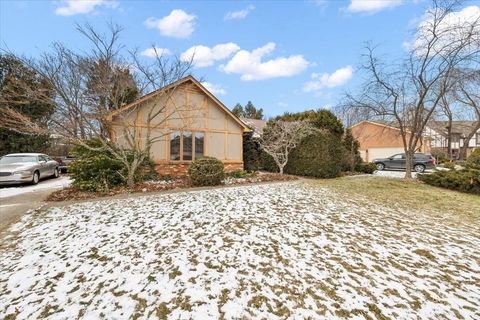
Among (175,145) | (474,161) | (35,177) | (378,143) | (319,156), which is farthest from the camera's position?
(378,143)

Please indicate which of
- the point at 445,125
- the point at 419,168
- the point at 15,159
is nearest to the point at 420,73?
the point at 419,168

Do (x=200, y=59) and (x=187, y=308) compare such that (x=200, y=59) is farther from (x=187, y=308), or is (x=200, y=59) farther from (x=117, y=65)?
(x=187, y=308)

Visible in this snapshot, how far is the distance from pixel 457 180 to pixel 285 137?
813cm

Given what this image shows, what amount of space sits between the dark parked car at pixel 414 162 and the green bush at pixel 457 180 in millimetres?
8150

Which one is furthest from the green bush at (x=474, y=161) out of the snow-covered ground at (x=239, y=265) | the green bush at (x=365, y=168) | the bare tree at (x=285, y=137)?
the bare tree at (x=285, y=137)

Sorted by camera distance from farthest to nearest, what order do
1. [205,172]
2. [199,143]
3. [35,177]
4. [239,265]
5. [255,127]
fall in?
1. [255,127]
2. [199,143]
3. [35,177]
4. [205,172]
5. [239,265]

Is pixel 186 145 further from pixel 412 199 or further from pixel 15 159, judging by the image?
pixel 412 199

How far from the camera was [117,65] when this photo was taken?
29.7 ft

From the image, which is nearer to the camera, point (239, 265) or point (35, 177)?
point (239, 265)

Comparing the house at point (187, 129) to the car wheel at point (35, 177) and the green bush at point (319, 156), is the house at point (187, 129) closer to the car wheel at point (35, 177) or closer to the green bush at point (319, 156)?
the green bush at point (319, 156)

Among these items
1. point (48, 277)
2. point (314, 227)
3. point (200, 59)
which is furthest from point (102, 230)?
point (200, 59)

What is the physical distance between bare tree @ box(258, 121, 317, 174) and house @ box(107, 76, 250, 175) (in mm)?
1791

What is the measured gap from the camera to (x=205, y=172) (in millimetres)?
10117

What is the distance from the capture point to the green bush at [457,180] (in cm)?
1001
